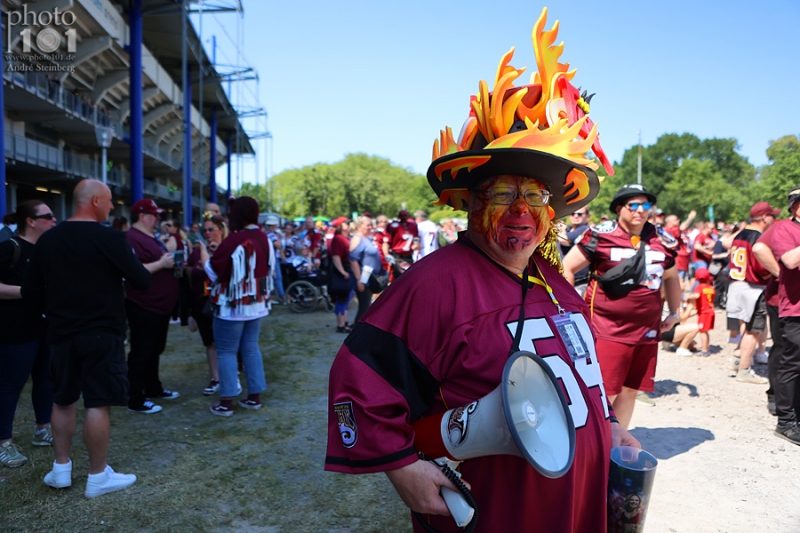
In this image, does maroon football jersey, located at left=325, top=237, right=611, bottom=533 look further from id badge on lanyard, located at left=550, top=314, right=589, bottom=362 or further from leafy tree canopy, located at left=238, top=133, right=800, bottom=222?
leafy tree canopy, located at left=238, top=133, right=800, bottom=222

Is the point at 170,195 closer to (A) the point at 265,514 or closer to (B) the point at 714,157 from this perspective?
(A) the point at 265,514

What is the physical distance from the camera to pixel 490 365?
69.1 inches

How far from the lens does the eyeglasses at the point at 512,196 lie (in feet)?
6.62

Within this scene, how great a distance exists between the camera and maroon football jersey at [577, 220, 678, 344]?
Answer: 4.20 metres

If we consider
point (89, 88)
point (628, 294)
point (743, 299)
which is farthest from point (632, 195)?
point (89, 88)

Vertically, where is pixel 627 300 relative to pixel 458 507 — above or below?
above

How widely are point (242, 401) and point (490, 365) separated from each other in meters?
4.72

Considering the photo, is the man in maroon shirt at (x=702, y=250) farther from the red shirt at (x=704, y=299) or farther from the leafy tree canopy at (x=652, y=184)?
the leafy tree canopy at (x=652, y=184)

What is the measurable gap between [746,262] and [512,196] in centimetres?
665

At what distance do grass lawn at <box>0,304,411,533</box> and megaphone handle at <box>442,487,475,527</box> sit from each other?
2.08 metres

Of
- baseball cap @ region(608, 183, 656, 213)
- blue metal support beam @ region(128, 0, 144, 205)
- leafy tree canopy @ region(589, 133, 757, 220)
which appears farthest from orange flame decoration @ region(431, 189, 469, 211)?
leafy tree canopy @ region(589, 133, 757, 220)

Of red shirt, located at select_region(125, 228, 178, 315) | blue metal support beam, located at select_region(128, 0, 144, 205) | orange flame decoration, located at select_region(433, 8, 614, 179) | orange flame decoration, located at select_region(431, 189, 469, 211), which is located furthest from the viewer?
blue metal support beam, located at select_region(128, 0, 144, 205)

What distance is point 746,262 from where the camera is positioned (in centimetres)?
733

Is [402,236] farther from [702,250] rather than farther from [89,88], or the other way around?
[89,88]
